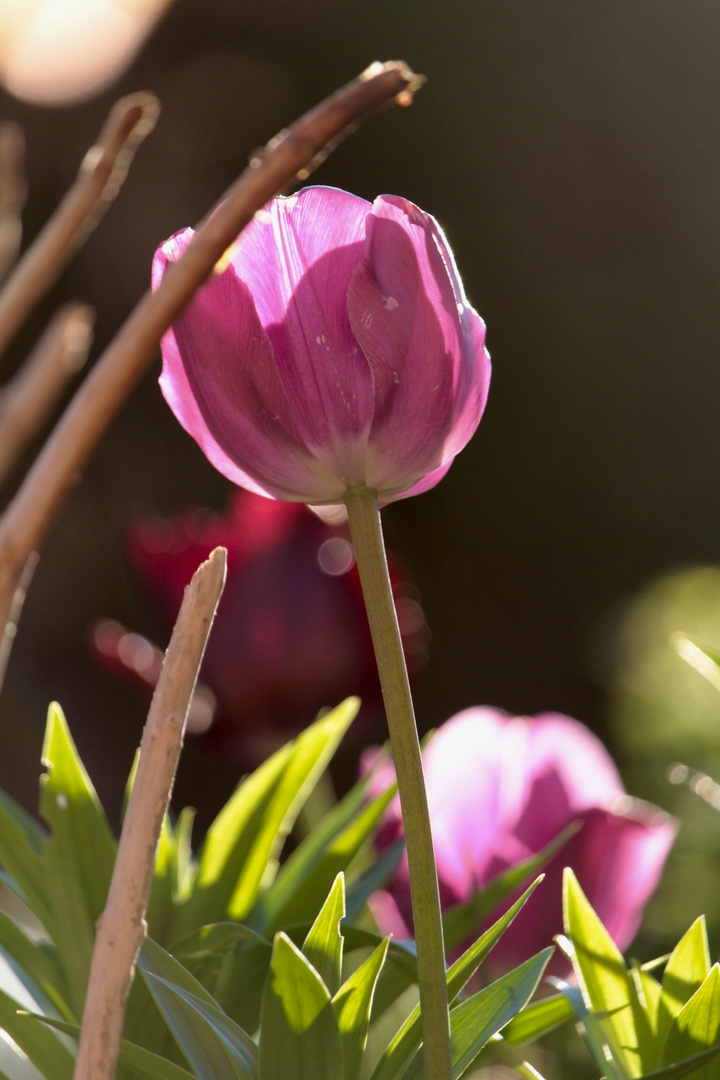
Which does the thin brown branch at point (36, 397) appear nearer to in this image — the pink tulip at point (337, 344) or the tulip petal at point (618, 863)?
the pink tulip at point (337, 344)

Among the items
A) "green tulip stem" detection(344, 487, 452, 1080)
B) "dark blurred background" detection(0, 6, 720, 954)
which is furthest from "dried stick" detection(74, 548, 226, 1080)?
"dark blurred background" detection(0, 6, 720, 954)

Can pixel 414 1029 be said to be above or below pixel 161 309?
below

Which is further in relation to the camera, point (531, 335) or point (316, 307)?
point (531, 335)

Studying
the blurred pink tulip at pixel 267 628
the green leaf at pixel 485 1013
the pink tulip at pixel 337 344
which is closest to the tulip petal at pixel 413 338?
the pink tulip at pixel 337 344

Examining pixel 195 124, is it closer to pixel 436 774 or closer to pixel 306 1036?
pixel 436 774

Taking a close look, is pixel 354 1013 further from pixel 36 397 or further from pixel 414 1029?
pixel 36 397

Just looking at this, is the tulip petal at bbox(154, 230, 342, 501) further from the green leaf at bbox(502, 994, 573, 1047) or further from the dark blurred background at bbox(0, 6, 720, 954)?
the dark blurred background at bbox(0, 6, 720, 954)

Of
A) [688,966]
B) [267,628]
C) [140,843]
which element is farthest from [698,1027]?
[267,628]

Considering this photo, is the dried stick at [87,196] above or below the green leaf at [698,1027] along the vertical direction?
above
